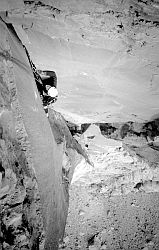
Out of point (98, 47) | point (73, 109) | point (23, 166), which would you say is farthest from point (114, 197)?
point (23, 166)

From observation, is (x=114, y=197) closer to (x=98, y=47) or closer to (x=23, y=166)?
(x=98, y=47)

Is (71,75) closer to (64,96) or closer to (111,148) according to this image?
(64,96)

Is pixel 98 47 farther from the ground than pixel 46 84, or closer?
farther from the ground

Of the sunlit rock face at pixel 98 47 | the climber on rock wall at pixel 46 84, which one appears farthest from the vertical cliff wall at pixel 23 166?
the climber on rock wall at pixel 46 84

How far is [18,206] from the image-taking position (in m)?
1.39

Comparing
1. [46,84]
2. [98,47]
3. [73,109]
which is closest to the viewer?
[98,47]

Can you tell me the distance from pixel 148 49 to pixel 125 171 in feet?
11.6

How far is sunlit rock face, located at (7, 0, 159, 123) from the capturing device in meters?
1.76

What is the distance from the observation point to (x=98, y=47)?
218 centimetres

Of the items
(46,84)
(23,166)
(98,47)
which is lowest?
(23,166)

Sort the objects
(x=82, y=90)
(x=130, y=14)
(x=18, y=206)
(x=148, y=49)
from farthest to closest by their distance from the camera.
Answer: (x=82, y=90) → (x=148, y=49) → (x=130, y=14) → (x=18, y=206)

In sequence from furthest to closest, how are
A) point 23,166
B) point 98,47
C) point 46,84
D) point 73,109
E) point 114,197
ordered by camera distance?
point 114,197
point 73,109
point 46,84
point 98,47
point 23,166

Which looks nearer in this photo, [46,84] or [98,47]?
[98,47]

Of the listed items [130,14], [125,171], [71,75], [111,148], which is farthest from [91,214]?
[130,14]
